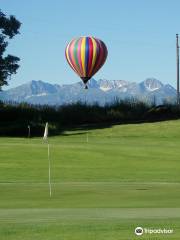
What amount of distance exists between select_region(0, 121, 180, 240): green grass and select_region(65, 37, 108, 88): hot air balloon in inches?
829

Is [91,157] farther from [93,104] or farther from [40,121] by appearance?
[93,104]

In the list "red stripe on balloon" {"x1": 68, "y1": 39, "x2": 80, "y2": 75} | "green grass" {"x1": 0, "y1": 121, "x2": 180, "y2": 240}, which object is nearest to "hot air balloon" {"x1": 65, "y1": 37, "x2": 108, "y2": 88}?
"red stripe on balloon" {"x1": 68, "y1": 39, "x2": 80, "y2": 75}

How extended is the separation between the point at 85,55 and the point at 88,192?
3732 cm

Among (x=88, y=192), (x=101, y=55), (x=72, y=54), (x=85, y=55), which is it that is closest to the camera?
(x=88, y=192)

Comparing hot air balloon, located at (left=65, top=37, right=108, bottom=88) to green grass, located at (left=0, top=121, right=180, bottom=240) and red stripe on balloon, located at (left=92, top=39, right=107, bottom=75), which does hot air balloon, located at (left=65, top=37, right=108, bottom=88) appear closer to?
red stripe on balloon, located at (left=92, top=39, right=107, bottom=75)

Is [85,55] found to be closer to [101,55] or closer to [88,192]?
[101,55]

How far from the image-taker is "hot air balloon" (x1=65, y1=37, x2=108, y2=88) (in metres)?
61.1

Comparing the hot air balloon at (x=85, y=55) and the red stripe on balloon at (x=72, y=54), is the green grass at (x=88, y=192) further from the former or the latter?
the red stripe on balloon at (x=72, y=54)

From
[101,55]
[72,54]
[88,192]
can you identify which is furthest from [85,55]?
[88,192]

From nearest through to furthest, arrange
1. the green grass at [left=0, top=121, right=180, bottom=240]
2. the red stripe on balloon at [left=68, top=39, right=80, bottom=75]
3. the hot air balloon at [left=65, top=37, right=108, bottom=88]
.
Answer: the green grass at [left=0, top=121, right=180, bottom=240], the hot air balloon at [left=65, top=37, right=108, bottom=88], the red stripe on balloon at [left=68, top=39, right=80, bottom=75]

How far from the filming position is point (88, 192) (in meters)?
24.2

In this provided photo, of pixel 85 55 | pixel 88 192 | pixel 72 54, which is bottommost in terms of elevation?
pixel 88 192

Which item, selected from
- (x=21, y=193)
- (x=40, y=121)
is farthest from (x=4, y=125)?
(x=21, y=193)

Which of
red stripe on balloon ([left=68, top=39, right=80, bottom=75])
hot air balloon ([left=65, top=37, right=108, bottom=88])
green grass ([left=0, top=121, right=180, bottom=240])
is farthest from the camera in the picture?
red stripe on balloon ([left=68, top=39, right=80, bottom=75])
